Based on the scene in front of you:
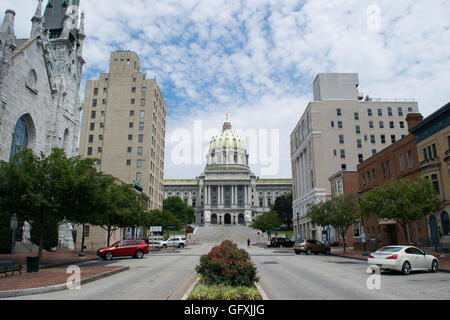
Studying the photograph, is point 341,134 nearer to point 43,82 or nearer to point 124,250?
point 124,250

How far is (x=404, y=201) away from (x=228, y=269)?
17.1 meters

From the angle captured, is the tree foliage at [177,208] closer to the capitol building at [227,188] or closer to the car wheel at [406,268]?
the capitol building at [227,188]

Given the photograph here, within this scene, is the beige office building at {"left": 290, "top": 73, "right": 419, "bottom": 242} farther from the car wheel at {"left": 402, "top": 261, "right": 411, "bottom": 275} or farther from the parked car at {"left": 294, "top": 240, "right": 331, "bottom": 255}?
the car wheel at {"left": 402, "top": 261, "right": 411, "bottom": 275}

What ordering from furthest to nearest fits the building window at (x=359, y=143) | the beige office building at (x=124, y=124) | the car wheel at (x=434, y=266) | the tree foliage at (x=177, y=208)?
the tree foliage at (x=177, y=208)
the beige office building at (x=124, y=124)
the building window at (x=359, y=143)
the car wheel at (x=434, y=266)

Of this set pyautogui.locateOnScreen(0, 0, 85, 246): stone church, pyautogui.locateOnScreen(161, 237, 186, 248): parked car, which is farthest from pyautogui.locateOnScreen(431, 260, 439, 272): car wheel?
pyautogui.locateOnScreen(161, 237, 186, 248): parked car

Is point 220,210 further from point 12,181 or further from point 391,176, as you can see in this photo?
point 12,181

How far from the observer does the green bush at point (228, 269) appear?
10891 millimetres

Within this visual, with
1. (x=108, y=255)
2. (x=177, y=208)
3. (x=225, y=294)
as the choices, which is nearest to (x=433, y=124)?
(x=225, y=294)

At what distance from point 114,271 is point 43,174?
26.8ft

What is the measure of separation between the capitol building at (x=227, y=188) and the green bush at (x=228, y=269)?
122789mm

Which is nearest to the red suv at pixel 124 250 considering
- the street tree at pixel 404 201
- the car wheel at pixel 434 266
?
the street tree at pixel 404 201

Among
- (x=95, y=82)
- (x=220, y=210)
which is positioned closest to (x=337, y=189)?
(x=95, y=82)

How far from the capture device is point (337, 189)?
53.0 metres

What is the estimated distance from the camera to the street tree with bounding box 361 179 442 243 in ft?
76.4
